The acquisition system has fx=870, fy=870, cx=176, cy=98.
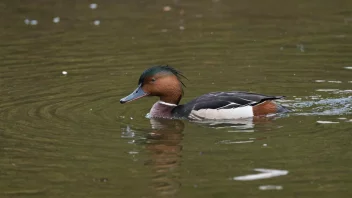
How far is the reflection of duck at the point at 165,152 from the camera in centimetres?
856

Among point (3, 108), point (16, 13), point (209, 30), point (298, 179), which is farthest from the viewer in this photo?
point (16, 13)

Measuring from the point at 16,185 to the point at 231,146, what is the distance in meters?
2.56

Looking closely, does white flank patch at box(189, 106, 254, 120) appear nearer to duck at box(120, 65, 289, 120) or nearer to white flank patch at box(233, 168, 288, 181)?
duck at box(120, 65, 289, 120)

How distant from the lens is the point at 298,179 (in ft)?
28.1

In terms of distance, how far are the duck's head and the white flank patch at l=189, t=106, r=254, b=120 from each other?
2.44 feet

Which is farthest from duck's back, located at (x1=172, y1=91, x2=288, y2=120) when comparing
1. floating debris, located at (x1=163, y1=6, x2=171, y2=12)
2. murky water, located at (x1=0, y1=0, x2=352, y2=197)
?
floating debris, located at (x1=163, y1=6, x2=171, y2=12)

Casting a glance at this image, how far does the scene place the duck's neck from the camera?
12203 mm

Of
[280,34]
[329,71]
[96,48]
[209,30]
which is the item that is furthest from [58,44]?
[329,71]

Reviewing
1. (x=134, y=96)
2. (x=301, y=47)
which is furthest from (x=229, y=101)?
(x=301, y=47)

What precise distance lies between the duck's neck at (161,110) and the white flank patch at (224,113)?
512 mm

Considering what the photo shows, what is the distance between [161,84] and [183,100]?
2.97ft

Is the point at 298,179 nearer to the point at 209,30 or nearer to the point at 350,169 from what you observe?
the point at 350,169

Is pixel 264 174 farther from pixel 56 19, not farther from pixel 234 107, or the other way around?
pixel 56 19

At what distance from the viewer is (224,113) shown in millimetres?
11820
